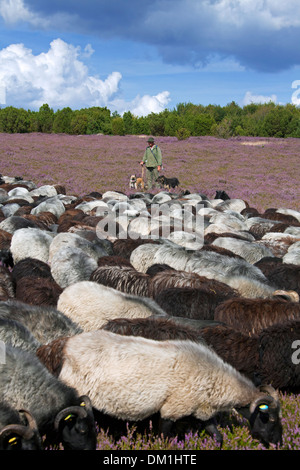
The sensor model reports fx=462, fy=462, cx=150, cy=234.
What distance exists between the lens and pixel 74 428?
4.29 meters

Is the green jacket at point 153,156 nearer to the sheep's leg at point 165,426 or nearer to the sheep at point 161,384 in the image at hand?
the sheep at point 161,384

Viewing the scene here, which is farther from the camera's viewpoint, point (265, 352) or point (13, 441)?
point (265, 352)

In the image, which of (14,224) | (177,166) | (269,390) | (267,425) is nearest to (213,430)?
(267,425)

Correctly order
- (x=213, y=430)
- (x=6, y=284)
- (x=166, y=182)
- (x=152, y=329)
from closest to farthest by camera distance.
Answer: (x=213, y=430)
(x=152, y=329)
(x=6, y=284)
(x=166, y=182)

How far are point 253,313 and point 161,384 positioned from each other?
2.59 meters

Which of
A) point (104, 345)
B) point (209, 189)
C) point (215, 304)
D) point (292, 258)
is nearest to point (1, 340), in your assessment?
point (104, 345)

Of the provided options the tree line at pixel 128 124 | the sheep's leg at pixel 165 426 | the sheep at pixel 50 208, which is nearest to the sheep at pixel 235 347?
the sheep's leg at pixel 165 426

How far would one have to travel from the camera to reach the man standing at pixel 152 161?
75.2 ft

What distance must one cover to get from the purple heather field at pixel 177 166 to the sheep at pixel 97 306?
15350mm

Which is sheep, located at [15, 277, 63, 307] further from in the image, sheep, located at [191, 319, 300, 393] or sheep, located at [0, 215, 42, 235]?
sheep, located at [0, 215, 42, 235]

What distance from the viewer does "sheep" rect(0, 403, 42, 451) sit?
3.80 m

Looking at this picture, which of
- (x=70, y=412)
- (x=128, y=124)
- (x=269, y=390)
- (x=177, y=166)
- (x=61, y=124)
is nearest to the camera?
(x=70, y=412)

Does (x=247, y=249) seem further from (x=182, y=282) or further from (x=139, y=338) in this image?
(x=139, y=338)

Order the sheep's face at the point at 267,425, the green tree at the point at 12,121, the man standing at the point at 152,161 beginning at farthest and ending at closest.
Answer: the green tree at the point at 12,121 < the man standing at the point at 152,161 < the sheep's face at the point at 267,425
